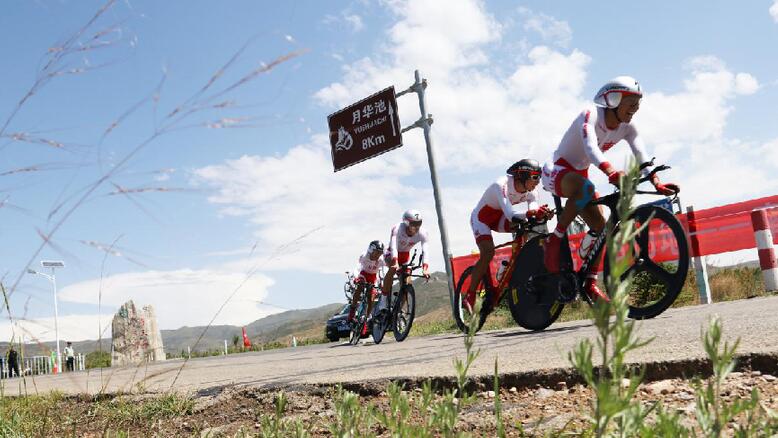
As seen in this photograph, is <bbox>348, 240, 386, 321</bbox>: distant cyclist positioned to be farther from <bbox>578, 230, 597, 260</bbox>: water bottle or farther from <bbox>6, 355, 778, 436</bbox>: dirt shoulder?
<bbox>6, 355, 778, 436</bbox>: dirt shoulder

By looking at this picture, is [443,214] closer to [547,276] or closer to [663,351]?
[547,276]

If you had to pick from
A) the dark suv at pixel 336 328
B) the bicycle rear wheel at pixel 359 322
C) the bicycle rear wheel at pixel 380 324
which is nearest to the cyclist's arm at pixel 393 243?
the bicycle rear wheel at pixel 380 324

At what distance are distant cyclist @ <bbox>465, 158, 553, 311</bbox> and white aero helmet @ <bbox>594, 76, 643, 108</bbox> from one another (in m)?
1.55

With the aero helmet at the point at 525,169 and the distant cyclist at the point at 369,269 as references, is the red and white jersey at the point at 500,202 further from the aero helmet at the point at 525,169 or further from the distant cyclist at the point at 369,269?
the distant cyclist at the point at 369,269

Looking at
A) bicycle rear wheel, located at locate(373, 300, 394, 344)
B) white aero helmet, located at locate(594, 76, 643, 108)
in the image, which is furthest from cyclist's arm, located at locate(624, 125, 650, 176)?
bicycle rear wheel, located at locate(373, 300, 394, 344)

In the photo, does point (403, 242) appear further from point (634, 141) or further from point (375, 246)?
point (634, 141)

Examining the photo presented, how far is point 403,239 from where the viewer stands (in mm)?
9422

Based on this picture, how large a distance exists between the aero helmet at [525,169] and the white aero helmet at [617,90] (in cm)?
159

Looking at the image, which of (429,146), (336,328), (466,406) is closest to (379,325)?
(429,146)

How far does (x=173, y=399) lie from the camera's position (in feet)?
11.3

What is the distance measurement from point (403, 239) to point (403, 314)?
1096mm

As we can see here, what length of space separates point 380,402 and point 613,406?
2.19 m

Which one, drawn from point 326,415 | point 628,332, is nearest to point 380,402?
point 326,415

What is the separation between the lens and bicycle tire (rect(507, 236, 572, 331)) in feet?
19.2
